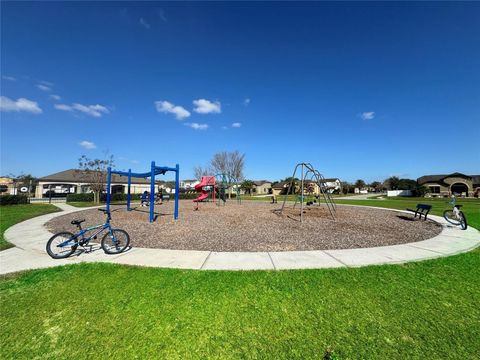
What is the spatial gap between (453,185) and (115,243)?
84.5 m

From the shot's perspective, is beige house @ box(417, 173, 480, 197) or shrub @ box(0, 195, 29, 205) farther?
beige house @ box(417, 173, 480, 197)

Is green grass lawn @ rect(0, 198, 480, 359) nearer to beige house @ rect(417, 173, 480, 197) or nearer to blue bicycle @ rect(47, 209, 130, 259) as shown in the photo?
blue bicycle @ rect(47, 209, 130, 259)

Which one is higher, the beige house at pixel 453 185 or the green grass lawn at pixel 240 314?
the beige house at pixel 453 185

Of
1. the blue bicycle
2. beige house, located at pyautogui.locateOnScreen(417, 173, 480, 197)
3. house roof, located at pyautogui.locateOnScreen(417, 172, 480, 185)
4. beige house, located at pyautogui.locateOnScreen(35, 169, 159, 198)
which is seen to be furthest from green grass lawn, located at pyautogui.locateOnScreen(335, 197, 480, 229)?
beige house, located at pyautogui.locateOnScreen(35, 169, 159, 198)

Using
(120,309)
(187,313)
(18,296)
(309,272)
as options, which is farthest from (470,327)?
(18,296)

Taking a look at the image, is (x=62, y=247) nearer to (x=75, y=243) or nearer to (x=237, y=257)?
(x=75, y=243)

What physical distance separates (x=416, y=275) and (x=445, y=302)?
1.21 meters

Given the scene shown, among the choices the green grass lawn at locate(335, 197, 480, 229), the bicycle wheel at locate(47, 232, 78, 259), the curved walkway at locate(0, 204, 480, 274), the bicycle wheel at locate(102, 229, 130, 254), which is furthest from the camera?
the green grass lawn at locate(335, 197, 480, 229)

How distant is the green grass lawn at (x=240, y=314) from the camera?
2.79 metres

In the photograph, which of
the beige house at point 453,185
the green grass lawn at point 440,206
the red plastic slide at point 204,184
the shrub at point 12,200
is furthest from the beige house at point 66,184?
the beige house at point 453,185

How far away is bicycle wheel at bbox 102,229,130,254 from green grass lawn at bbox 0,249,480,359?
4.99 feet

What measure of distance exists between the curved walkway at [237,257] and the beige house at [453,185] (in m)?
72.0

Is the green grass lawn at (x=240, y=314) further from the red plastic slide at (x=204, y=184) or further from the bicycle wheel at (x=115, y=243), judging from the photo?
the red plastic slide at (x=204, y=184)

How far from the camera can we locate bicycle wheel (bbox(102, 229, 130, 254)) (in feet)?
21.8
